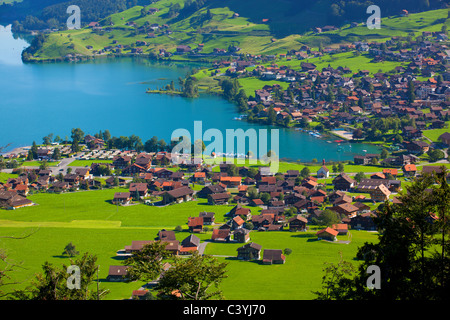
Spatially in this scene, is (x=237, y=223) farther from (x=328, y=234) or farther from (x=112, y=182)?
(x=112, y=182)

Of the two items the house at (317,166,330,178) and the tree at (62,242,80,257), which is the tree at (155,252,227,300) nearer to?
the tree at (62,242,80,257)

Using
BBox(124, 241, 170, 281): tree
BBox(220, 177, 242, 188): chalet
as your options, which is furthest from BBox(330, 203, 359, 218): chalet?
BBox(124, 241, 170, 281): tree

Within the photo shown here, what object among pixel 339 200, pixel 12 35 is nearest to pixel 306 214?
pixel 339 200

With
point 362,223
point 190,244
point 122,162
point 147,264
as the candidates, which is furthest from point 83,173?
point 147,264

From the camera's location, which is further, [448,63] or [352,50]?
[352,50]

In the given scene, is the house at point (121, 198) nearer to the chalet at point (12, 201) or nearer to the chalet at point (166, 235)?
the chalet at point (12, 201)

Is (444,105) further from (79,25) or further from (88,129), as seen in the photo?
(79,25)
